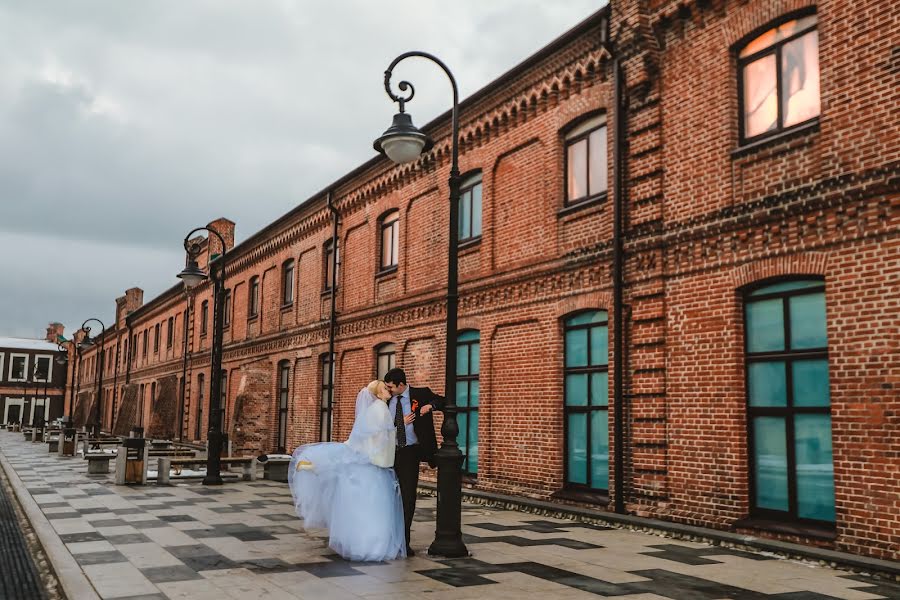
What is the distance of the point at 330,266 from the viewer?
2312 cm

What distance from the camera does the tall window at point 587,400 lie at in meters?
12.2

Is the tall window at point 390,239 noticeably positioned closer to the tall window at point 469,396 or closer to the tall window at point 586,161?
the tall window at point 469,396

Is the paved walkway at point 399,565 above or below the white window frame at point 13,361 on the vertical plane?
below

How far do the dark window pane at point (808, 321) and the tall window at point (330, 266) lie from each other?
47.2ft

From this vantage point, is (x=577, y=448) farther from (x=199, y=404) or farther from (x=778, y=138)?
(x=199, y=404)

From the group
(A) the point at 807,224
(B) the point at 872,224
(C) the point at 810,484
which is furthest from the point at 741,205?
(C) the point at 810,484

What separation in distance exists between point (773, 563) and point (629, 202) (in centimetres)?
562

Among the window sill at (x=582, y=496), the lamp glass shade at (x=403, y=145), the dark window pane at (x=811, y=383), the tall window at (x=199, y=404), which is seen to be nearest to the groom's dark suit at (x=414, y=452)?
the lamp glass shade at (x=403, y=145)

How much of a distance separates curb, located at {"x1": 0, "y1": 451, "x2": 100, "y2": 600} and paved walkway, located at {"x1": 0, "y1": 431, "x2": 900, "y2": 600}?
0.06 ft

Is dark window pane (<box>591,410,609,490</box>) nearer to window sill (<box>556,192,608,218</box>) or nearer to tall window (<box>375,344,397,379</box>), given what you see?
window sill (<box>556,192,608,218</box>)

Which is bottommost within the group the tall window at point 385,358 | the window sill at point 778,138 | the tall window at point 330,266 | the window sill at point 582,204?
the tall window at point 385,358

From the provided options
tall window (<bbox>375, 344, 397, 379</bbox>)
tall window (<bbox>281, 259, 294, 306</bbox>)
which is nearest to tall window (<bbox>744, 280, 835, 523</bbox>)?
tall window (<bbox>375, 344, 397, 379</bbox>)

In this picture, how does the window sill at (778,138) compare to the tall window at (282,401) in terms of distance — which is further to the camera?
the tall window at (282,401)

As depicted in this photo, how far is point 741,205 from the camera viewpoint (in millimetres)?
9969
